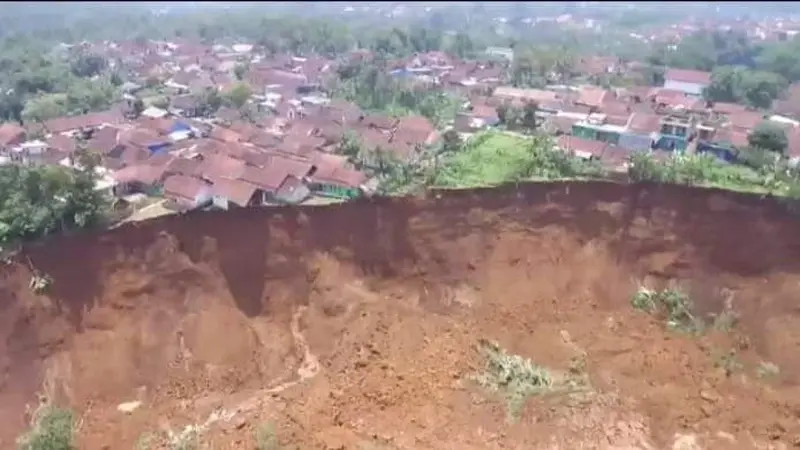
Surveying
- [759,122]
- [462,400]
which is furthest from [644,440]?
[759,122]

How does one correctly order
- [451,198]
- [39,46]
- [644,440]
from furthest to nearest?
1. [39,46]
2. [451,198]
3. [644,440]

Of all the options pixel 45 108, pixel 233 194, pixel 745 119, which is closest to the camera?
pixel 233 194

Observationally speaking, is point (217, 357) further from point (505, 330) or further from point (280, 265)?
point (505, 330)

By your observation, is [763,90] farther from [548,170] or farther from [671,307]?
[671,307]

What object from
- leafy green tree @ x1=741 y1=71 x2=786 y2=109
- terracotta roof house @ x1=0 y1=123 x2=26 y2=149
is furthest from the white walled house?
terracotta roof house @ x1=0 y1=123 x2=26 y2=149

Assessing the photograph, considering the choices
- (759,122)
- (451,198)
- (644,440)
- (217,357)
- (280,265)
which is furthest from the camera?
(759,122)

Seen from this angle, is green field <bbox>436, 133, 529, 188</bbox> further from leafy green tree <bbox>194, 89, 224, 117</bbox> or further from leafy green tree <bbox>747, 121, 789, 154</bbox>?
leafy green tree <bbox>194, 89, 224, 117</bbox>

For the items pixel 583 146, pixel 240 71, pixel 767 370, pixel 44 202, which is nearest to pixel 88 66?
pixel 240 71
